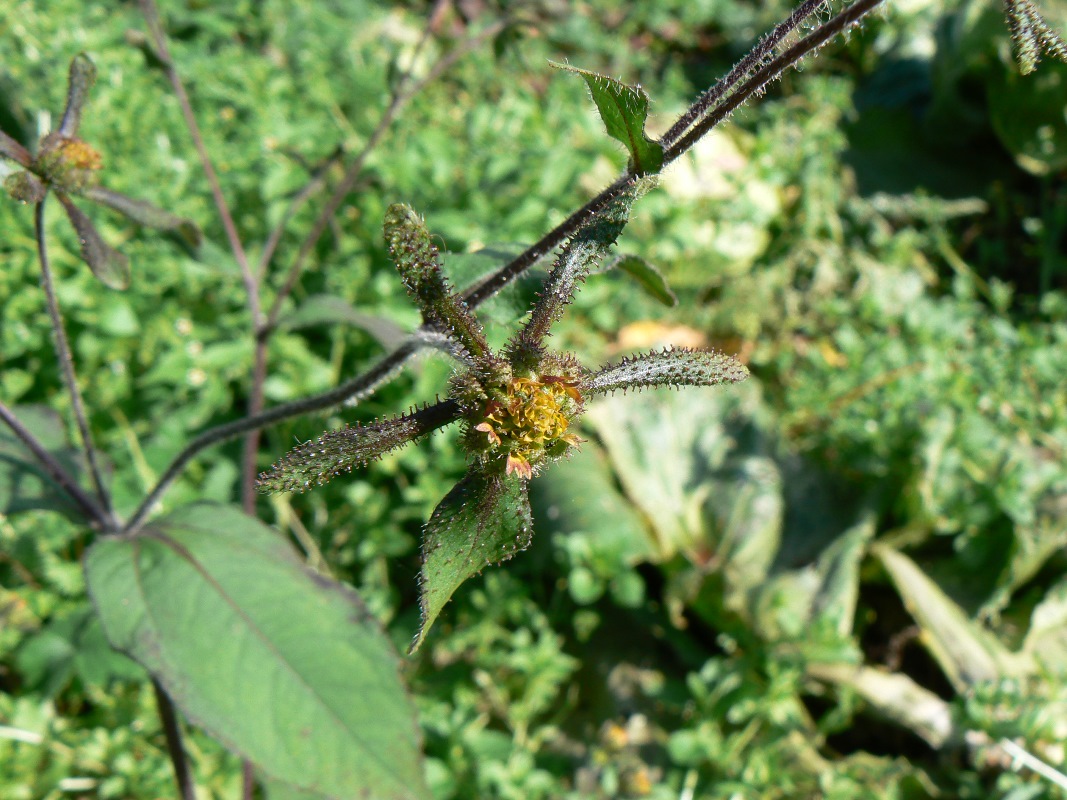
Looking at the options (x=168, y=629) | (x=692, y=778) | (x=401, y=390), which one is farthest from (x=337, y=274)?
(x=692, y=778)

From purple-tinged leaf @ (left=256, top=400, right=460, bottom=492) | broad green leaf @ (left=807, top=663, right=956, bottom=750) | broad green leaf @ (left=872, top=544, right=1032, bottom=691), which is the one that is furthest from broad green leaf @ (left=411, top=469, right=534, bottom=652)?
broad green leaf @ (left=872, top=544, right=1032, bottom=691)

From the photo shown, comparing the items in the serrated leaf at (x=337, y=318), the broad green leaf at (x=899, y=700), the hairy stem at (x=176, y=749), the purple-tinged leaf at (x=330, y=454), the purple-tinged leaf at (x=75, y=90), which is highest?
the purple-tinged leaf at (x=75, y=90)

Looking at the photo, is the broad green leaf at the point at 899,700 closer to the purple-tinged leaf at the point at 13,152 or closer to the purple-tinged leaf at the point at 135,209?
the purple-tinged leaf at the point at 135,209

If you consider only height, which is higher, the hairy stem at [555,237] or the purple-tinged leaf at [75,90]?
the purple-tinged leaf at [75,90]

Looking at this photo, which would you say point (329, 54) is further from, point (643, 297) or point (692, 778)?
point (692, 778)

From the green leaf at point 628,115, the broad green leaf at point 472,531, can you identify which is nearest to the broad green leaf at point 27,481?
the broad green leaf at point 472,531

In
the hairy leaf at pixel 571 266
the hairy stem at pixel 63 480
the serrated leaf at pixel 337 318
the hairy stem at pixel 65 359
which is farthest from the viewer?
the serrated leaf at pixel 337 318

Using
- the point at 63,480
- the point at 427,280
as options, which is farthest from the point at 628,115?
the point at 63,480
